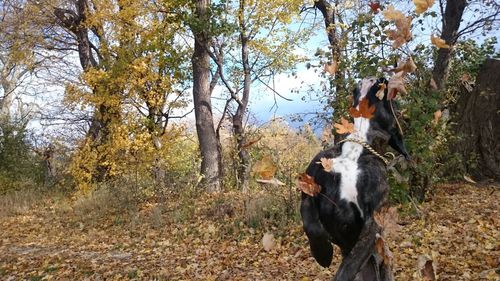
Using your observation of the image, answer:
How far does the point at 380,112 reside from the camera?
2.11 meters

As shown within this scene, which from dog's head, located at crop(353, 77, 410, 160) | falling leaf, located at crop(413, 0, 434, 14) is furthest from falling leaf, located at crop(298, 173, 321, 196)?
falling leaf, located at crop(413, 0, 434, 14)

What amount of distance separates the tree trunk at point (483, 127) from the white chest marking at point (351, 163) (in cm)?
979

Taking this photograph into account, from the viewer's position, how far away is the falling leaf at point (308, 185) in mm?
1931

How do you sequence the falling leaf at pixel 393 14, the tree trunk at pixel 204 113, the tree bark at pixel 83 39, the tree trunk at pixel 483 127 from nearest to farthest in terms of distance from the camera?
the falling leaf at pixel 393 14 → the tree trunk at pixel 483 127 → the tree trunk at pixel 204 113 → the tree bark at pixel 83 39

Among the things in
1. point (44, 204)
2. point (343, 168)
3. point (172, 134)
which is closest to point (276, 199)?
point (172, 134)

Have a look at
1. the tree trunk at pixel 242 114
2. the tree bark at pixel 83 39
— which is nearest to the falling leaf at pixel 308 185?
the tree trunk at pixel 242 114

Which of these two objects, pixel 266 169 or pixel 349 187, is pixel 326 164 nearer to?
pixel 349 187

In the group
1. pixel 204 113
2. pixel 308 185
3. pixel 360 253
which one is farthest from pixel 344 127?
pixel 204 113

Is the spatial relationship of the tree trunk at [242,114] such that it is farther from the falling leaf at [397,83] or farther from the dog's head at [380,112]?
the falling leaf at [397,83]

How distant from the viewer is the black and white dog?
1906mm

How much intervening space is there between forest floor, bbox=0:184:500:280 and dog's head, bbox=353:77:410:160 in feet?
11.4

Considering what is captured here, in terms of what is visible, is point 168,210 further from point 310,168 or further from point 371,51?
point 310,168

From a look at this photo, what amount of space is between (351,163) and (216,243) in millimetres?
6525

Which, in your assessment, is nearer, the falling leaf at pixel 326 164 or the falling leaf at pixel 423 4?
the falling leaf at pixel 423 4
